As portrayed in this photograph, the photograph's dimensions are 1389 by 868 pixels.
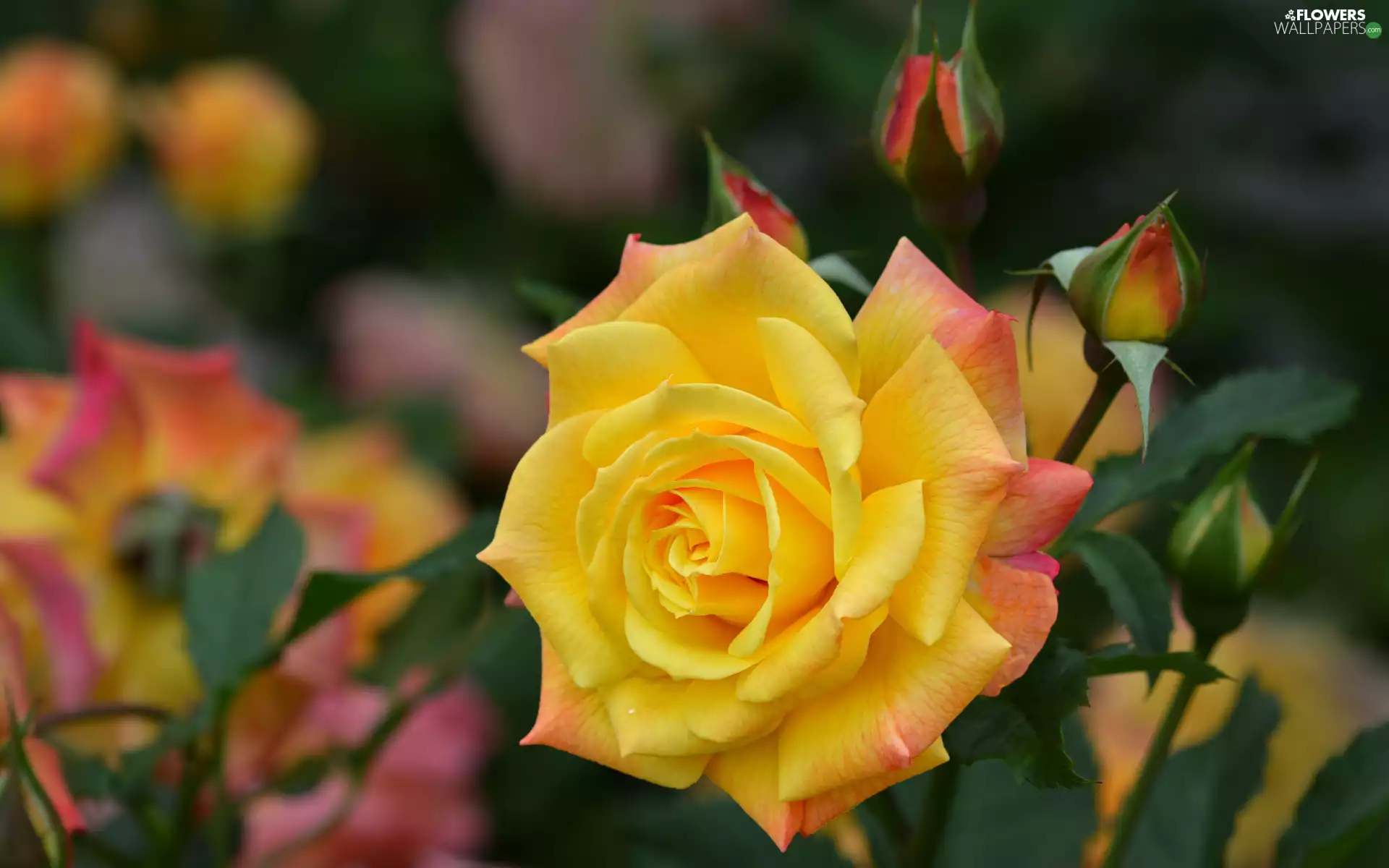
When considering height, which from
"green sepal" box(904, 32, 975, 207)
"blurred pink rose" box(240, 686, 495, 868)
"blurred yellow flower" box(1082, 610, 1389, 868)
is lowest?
"blurred pink rose" box(240, 686, 495, 868)

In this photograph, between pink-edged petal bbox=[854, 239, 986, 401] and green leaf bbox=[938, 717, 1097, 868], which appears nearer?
pink-edged petal bbox=[854, 239, 986, 401]

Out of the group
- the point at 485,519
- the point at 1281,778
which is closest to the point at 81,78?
the point at 485,519

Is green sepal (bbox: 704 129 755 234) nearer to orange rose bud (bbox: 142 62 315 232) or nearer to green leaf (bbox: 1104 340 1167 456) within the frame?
green leaf (bbox: 1104 340 1167 456)

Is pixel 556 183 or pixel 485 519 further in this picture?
pixel 556 183

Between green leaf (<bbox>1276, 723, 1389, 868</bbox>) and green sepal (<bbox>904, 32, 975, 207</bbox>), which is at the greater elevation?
green sepal (<bbox>904, 32, 975, 207</bbox>)

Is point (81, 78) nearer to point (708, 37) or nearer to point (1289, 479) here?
point (708, 37)

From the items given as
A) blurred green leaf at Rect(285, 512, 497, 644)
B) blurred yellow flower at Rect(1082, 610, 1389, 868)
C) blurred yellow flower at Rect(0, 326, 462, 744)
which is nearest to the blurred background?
blurred yellow flower at Rect(1082, 610, 1389, 868)
